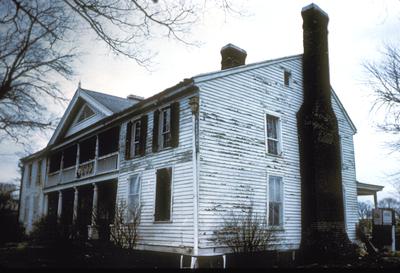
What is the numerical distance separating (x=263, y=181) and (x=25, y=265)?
8828 millimetres

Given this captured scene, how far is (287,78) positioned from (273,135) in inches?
113

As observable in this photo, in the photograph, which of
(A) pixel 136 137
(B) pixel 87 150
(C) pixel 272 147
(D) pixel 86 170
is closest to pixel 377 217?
(C) pixel 272 147

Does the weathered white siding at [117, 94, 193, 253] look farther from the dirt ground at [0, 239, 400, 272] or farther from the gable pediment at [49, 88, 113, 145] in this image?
the gable pediment at [49, 88, 113, 145]

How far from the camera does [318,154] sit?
15.9 m

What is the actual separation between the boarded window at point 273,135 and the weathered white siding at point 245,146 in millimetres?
274

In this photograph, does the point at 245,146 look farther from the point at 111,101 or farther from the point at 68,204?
the point at 68,204

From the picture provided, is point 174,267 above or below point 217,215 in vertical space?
below

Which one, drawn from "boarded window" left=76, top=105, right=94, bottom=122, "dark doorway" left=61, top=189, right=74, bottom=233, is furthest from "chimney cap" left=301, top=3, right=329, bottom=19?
"dark doorway" left=61, top=189, right=74, bottom=233

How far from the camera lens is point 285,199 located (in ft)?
49.6

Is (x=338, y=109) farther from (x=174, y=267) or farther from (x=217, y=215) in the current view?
(x=174, y=267)

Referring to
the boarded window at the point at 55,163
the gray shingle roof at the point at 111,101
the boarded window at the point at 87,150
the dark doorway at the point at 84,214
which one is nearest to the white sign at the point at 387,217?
the dark doorway at the point at 84,214

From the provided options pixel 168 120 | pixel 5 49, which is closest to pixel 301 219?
pixel 168 120

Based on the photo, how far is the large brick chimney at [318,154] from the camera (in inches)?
596

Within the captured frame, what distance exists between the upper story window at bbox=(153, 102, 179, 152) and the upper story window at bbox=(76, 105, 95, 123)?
8.68m
